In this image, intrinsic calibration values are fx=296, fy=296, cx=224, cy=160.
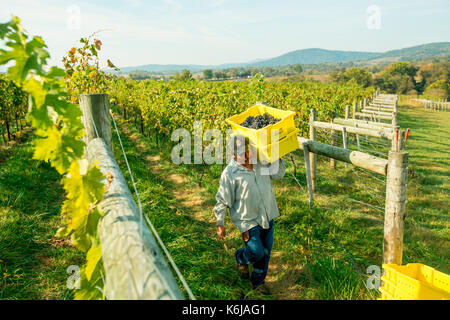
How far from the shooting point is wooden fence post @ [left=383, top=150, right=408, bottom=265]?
2.27m

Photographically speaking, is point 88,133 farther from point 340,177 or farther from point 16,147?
point 16,147

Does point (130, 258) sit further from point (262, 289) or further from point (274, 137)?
point (262, 289)

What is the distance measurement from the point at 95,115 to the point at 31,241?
2.26 meters

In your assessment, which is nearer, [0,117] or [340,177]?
[340,177]

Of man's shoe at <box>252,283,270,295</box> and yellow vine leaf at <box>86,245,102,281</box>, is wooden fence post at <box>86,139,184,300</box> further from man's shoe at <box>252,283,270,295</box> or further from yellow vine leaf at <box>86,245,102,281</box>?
man's shoe at <box>252,283,270,295</box>

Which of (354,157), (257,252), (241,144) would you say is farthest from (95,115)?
(354,157)

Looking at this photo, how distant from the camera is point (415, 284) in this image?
1870mm

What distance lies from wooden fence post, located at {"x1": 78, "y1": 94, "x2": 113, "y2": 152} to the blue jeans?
1508 mm

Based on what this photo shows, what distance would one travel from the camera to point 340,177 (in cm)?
664

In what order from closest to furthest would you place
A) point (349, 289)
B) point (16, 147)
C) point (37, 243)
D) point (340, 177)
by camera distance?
point (349, 289), point (37, 243), point (340, 177), point (16, 147)

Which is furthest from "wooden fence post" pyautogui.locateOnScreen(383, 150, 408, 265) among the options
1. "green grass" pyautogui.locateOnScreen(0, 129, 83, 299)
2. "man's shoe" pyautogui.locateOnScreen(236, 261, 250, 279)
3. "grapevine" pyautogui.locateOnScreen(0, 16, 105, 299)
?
"green grass" pyautogui.locateOnScreen(0, 129, 83, 299)

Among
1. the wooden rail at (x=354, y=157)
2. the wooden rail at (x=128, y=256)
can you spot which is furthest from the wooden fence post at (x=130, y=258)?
the wooden rail at (x=354, y=157)
